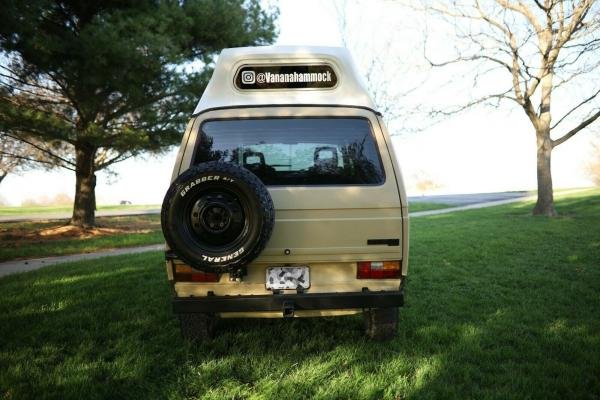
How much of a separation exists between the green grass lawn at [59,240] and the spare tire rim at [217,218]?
7.96 metres

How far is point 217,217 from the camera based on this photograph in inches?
123

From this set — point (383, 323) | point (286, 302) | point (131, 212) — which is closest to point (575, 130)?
point (383, 323)

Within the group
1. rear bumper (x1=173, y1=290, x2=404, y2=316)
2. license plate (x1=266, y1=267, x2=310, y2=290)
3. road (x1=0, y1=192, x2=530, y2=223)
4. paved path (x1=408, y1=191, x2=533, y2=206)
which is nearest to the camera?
rear bumper (x1=173, y1=290, x2=404, y2=316)

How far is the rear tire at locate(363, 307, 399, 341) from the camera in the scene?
12.2 feet

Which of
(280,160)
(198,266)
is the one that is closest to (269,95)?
(280,160)

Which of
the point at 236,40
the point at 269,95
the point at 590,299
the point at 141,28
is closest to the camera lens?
the point at 269,95

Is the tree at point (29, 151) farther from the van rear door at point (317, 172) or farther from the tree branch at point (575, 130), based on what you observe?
the tree branch at point (575, 130)

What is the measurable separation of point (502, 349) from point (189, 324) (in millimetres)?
2716

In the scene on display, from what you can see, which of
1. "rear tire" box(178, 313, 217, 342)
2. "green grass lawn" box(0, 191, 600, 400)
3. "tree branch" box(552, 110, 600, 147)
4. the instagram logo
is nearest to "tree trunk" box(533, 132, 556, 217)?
"tree branch" box(552, 110, 600, 147)

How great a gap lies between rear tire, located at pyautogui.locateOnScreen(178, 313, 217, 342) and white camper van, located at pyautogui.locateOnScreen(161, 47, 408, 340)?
1 cm

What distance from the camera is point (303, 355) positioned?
3.55m

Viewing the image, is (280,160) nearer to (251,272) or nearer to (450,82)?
(251,272)

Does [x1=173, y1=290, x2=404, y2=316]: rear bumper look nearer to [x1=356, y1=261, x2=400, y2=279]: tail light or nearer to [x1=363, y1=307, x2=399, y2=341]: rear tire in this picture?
[x1=356, y1=261, x2=400, y2=279]: tail light

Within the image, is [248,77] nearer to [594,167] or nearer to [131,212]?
[131,212]
